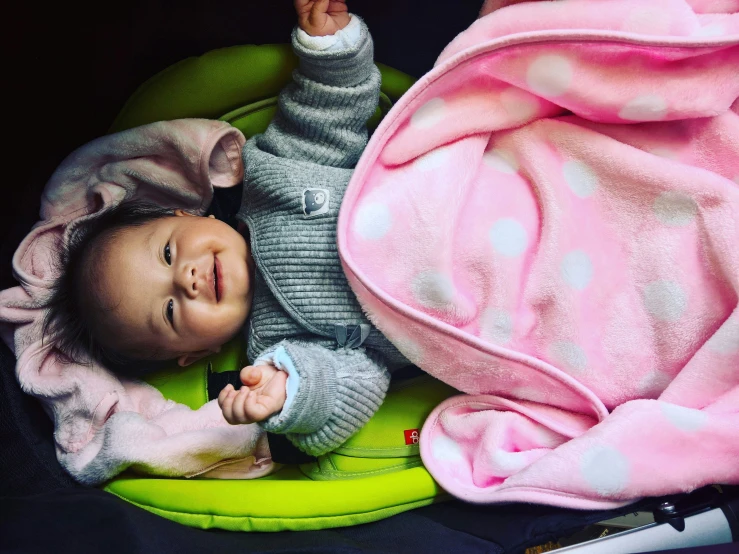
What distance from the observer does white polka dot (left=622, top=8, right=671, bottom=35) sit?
32.9 inches

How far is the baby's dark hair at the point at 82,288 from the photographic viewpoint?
3.26ft

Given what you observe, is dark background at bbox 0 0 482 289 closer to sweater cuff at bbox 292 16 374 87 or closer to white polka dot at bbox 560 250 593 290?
sweater cuff at bbox 292 16 374 87

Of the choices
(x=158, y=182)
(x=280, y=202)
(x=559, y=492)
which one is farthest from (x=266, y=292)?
(x=559, y=492)

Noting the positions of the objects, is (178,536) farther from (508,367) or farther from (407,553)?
(508,367)

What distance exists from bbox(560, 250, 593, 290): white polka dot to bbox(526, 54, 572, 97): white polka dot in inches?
9.4

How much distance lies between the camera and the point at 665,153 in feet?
3.03

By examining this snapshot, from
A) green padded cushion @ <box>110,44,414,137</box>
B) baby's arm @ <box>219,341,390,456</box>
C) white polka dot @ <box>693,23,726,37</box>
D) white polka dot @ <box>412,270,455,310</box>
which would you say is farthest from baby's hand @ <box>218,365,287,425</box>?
white polka dot @ <box>693,23,726,37</box>

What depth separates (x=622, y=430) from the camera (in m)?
0.85

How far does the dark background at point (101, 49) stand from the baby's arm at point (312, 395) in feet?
1.50

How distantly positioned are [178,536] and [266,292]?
394 millimetres

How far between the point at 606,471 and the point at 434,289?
13.3 inches

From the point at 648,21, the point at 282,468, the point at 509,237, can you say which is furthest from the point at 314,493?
the point at 648,21

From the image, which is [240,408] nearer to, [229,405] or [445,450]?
[229,405]

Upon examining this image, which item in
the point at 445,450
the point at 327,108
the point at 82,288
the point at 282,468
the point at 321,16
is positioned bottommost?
the point at 282,468
